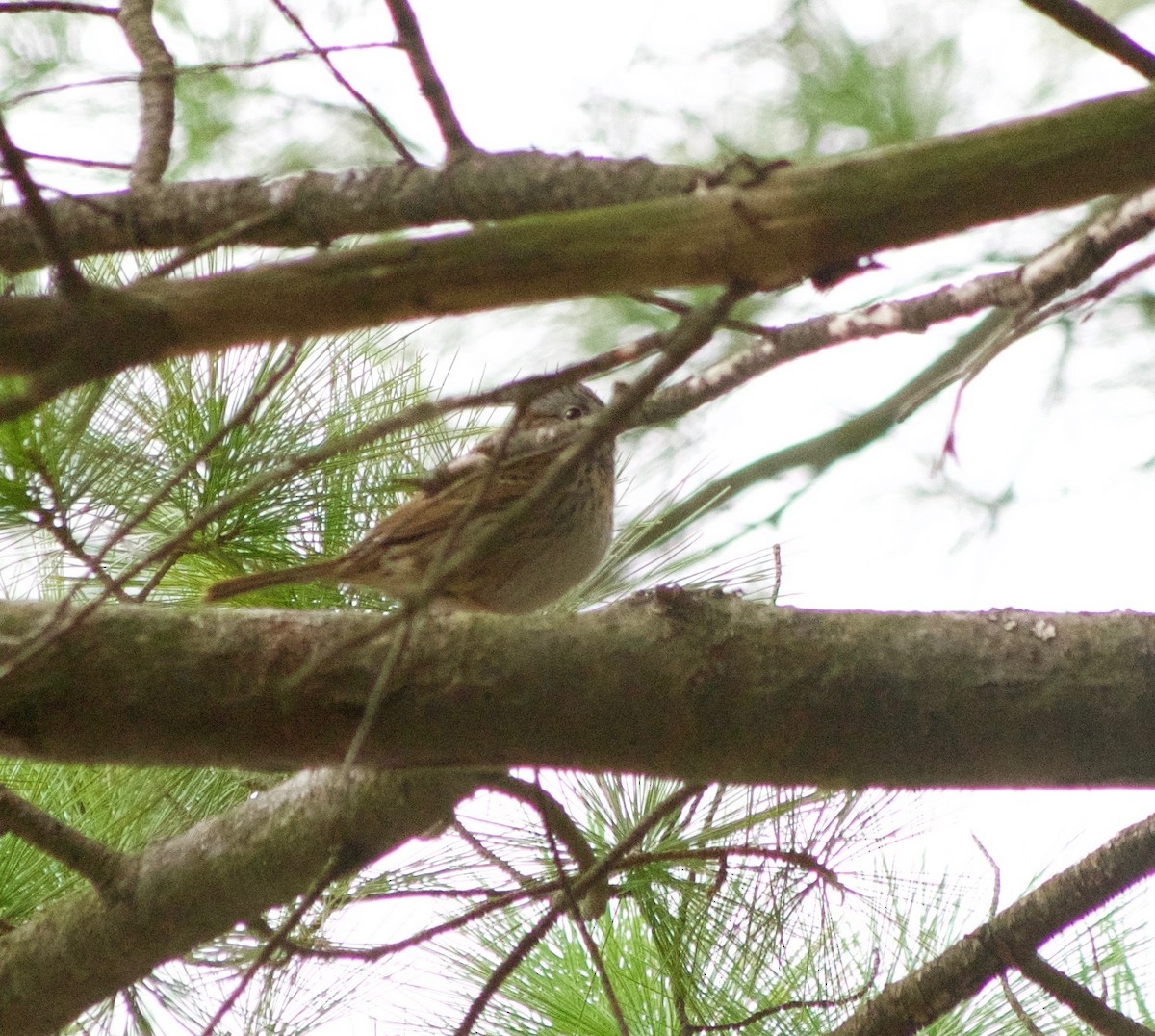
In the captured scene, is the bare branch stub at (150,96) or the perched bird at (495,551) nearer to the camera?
the bare branch stub at (150,96)

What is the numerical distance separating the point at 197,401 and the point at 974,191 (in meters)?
1.81

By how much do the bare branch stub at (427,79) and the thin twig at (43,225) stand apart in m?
1.13

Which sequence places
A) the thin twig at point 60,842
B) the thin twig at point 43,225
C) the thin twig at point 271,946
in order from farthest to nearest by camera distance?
the thin twig at point 60,842 → the thin twig at point 271,946 → the thin twig at point 43,225

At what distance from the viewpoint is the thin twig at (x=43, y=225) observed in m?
0.96

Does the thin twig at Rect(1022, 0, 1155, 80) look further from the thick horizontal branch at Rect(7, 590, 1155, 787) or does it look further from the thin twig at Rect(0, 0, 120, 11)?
the thin twig at Rect(0, 0, 120, 11)

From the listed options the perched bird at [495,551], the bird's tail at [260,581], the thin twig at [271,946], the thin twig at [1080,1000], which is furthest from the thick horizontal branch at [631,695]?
the perched bird at [495,551]

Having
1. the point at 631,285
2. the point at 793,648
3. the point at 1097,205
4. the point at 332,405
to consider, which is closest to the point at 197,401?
the point at 332,405

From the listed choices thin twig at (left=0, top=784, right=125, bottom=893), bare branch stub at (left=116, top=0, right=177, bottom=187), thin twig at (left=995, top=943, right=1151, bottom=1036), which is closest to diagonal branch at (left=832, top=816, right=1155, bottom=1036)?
thin twig at (left=995, top=943, right=1151, bottom=1036)

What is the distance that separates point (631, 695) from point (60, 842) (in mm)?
921

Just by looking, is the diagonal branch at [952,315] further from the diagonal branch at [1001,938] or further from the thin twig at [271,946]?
the thin twig at [271,946]

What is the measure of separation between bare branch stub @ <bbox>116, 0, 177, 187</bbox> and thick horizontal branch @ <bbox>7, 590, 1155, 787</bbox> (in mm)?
1062

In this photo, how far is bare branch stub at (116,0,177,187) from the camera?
7.96 feet

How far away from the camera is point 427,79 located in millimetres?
2092

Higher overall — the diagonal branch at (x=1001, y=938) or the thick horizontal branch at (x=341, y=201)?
the thick horizontal branch at (x=341, y=201)
